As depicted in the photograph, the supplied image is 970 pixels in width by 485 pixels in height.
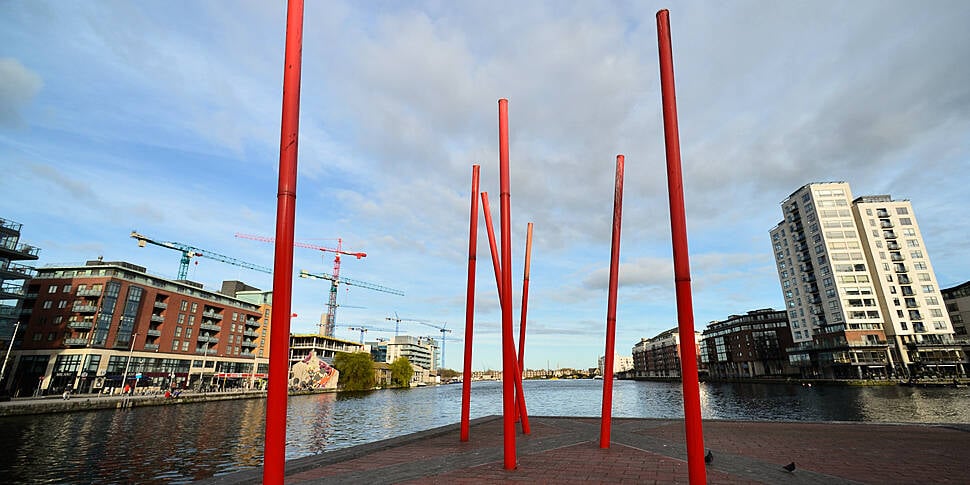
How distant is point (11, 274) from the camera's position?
59312mm

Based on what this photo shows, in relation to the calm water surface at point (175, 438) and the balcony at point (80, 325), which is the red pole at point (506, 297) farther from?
the balcony at point (80, 325)

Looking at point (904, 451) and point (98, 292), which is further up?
point (98, 292)

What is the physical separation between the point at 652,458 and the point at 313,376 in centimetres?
10543

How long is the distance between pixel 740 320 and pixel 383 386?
106 meters

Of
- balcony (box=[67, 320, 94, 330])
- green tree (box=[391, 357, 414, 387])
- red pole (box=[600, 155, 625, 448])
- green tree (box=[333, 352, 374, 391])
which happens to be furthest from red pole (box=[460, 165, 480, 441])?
green tree (box=[391, 357, 414, 387])

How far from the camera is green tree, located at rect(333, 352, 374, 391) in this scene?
349ft

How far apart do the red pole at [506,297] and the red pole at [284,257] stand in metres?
5.93

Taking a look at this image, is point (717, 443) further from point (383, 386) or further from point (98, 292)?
point (383, 386)

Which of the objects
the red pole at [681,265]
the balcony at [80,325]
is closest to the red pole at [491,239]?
the red pole at [681,265]

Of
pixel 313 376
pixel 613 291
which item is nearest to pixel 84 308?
pixel 313 376

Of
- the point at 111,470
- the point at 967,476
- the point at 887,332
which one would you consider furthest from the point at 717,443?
the point at 887,332

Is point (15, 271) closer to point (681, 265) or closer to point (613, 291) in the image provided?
point (613, 291)

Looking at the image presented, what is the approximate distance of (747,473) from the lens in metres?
9.95

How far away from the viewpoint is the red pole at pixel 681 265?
6711 millimetres
